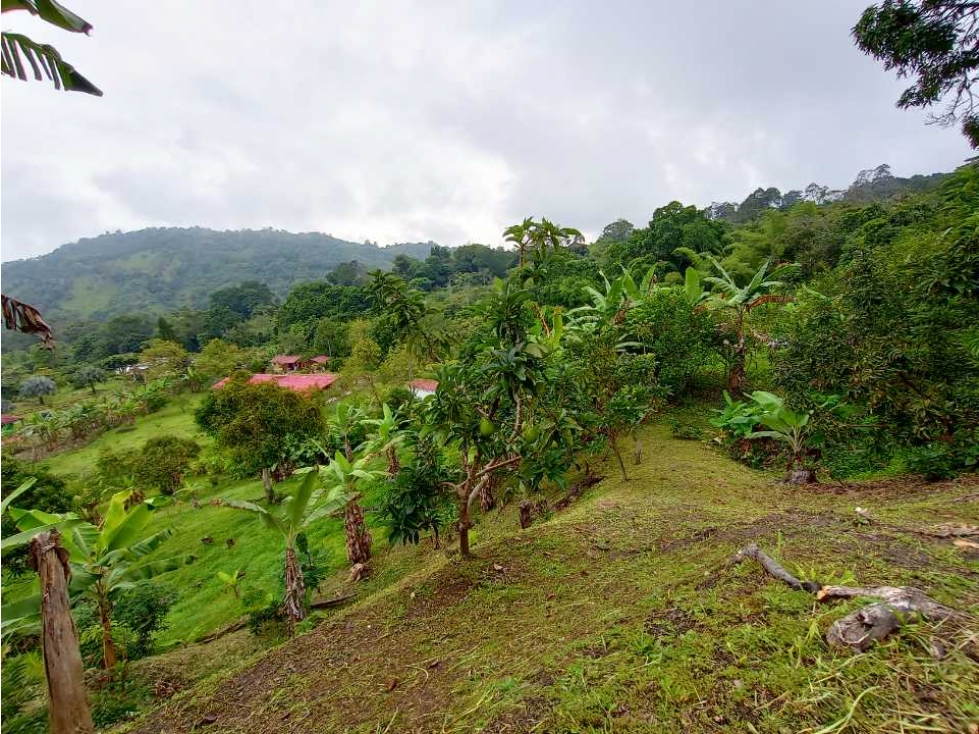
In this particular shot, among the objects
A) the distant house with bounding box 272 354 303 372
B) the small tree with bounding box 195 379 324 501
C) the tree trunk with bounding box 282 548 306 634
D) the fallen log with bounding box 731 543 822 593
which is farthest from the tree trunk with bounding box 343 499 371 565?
the distant house with bounding box 272 354 303 372

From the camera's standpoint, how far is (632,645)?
215 centimetres

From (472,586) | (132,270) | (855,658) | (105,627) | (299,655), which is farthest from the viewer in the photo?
(132,270)

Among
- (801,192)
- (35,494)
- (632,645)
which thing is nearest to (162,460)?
(35,494)

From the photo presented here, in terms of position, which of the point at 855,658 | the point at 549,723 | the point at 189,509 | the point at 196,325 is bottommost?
the point at 189,509

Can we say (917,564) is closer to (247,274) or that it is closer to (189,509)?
(189,509)

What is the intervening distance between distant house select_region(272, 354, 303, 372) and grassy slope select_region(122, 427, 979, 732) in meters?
34.8

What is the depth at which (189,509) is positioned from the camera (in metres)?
14.6

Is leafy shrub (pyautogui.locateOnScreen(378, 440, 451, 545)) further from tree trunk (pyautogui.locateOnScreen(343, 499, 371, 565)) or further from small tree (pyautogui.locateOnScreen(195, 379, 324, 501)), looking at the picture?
small tree (pyautogui.locateOnScreen(195, 379, 324, 501))

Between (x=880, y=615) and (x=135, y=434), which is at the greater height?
(x=135, y=434)

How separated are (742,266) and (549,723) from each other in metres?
18.5

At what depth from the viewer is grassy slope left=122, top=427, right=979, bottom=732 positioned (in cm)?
157

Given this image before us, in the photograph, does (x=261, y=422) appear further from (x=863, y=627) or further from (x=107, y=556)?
(x=863, y=627)

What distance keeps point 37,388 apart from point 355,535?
4584 cm

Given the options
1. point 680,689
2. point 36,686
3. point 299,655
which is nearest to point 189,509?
point 36,686
